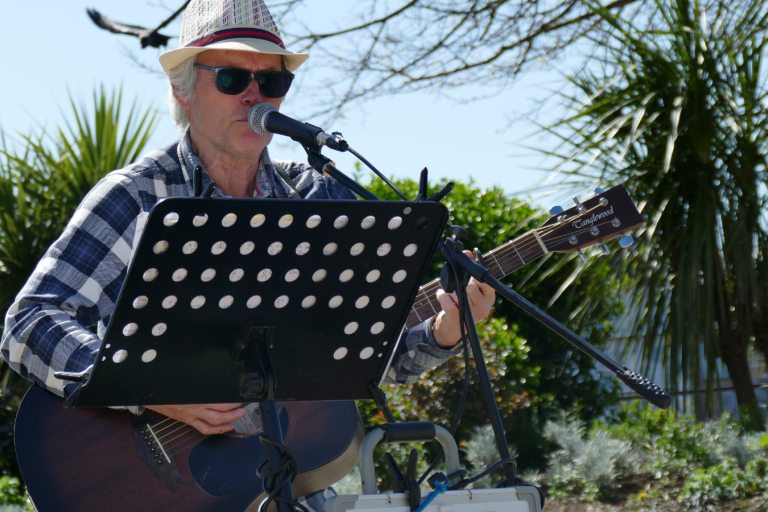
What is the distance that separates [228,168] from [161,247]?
981 millimetres

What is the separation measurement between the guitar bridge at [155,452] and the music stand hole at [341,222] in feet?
3.09

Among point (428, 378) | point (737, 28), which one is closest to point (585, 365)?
point (428, 378)

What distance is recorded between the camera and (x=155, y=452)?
6.17ft

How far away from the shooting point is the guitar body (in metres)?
1.83

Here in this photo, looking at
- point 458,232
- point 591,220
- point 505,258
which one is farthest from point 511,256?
point 458,232

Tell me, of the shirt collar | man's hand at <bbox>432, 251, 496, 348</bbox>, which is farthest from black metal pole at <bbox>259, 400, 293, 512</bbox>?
the shirt collar

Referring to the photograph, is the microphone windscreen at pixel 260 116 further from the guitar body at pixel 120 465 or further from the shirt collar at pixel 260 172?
the guitar body at pixel 120 465

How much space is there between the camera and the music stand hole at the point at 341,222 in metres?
1.25

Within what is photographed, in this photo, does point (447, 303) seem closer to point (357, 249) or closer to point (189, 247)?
point (357, 249)

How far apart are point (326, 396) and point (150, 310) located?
1.34 ft

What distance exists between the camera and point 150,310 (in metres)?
1.22

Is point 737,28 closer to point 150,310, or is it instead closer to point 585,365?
point 585,365

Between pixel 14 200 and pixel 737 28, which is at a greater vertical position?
pixel 737 28

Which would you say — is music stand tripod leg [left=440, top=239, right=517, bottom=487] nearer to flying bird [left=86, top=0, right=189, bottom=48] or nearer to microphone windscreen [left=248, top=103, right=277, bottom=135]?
microphone windscreen [left=248, top=103, right=277, bottom=135]
